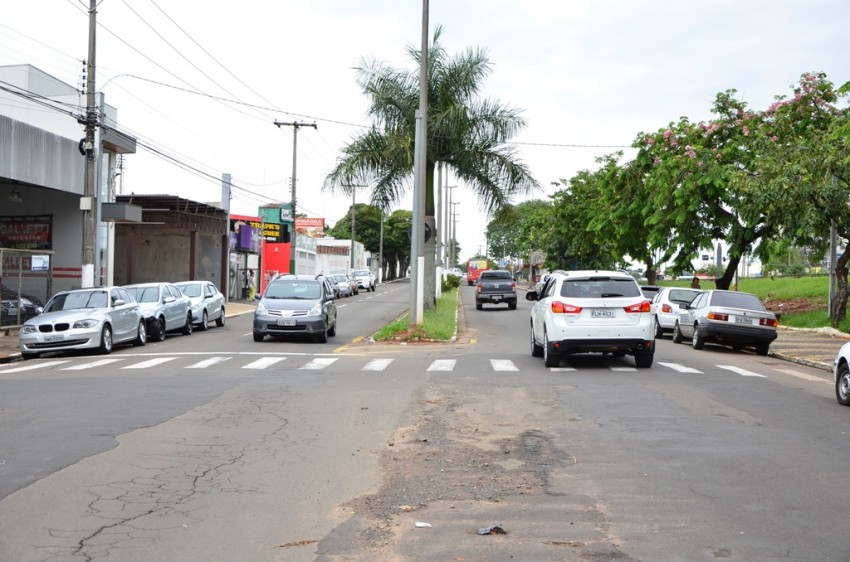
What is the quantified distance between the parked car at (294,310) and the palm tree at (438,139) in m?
5.11

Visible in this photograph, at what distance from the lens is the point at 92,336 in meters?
20.6

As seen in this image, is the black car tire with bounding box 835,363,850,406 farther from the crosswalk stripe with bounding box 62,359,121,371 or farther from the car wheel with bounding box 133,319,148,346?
the car wheel with bounding box 133,319,148,346

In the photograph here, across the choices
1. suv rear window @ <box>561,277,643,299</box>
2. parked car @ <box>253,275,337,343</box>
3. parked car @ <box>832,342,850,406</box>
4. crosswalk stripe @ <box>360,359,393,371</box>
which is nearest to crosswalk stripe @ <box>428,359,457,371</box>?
crosswalk stripe @ <box>360,359,393,371</box>

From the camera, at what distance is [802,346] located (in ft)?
79.4

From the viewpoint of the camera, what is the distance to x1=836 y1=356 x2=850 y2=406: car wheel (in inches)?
484

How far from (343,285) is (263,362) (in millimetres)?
38714

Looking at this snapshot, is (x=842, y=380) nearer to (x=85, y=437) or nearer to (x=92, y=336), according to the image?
(x=85, y=437)

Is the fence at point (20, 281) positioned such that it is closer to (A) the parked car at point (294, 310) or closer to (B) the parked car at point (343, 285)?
(A) the parked car at point (294, 310)

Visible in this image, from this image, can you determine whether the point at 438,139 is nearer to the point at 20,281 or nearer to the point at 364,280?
the point at 20,281

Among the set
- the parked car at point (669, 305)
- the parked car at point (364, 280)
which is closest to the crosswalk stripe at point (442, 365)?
the parked car at point (669, 305)

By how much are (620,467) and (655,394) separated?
5.16 m

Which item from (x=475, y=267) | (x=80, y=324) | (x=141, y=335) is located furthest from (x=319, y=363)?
(x=475, y=267)

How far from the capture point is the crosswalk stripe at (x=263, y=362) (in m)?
17.5

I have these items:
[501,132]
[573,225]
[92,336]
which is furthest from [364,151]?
[573,225]
